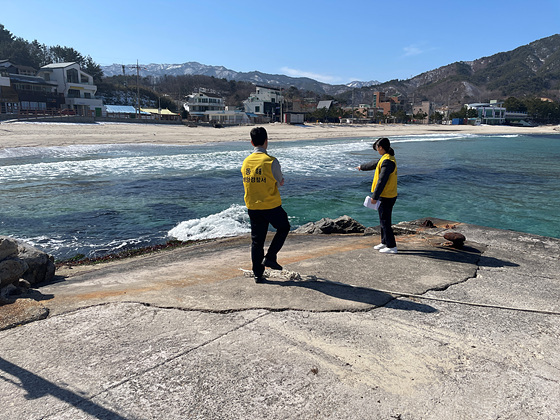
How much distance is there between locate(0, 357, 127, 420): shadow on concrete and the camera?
2.31m

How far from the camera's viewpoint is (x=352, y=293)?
424 cm

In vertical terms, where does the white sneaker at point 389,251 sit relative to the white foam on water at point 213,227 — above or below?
above

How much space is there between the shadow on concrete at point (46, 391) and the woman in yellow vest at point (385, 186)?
4.47m

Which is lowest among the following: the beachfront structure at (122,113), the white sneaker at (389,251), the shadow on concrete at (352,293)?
the white sneaker at (389,251)

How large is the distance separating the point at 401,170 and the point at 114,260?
72.5 feet

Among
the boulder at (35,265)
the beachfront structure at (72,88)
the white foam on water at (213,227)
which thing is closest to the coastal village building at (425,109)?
the beachfront structure at (72,88)

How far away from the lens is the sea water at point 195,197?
1110 cm

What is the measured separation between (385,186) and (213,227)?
6.62m

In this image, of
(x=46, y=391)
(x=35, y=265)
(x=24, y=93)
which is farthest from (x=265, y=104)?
(x=46, y=391)

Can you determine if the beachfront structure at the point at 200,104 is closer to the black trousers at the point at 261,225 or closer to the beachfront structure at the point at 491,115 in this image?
the black trousers at the point at 261,225

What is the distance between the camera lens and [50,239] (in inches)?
401

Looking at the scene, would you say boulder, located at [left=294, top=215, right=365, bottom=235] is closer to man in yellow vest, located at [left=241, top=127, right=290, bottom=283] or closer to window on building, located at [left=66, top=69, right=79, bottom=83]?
man in yellow vest, located at [left=241, top=127, right=290, bottom=283]

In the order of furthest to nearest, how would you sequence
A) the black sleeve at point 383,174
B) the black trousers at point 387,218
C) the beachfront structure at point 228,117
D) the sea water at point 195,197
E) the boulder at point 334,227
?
the beachfront structure at point 228,117, the sea water at point 195,197, the boulder at point 334,227, the black trousers at point 387,218, the black sleeve at point 383,174

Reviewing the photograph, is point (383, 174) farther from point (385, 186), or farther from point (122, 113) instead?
point (122, 113)
